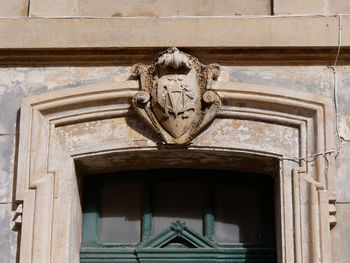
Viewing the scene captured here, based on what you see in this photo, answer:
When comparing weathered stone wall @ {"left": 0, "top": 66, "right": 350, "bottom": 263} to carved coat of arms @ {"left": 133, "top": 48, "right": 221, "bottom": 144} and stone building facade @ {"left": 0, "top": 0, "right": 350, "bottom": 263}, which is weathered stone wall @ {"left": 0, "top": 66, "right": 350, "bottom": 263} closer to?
stone building facade @ {"left": 0, "top": 0, "right": 350, "bottom": 263}

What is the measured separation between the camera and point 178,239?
6.62 m

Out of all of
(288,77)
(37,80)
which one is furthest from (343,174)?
(37,80)

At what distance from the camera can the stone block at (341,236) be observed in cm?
609

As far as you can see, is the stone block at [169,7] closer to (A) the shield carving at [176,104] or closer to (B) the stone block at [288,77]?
(B) the stone block at [288,77]

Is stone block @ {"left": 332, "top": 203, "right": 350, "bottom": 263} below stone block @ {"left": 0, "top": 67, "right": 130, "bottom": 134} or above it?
below

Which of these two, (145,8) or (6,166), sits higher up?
(145,8)

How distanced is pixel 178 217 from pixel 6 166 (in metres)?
1.26

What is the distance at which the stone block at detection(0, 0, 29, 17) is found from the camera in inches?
267

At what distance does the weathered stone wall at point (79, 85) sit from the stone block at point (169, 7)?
452 millimetres

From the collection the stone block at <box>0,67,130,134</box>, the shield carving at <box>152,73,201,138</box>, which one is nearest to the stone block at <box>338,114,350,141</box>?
the shield carving at <box>152,73,201,138</box>

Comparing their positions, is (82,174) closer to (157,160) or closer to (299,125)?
(157,160)

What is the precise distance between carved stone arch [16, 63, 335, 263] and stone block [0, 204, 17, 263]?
15 cm

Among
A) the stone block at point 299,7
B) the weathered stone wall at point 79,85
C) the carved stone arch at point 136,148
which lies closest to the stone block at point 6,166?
the weathered stone wall at point 79,85

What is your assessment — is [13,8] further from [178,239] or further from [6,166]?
[178,239]
